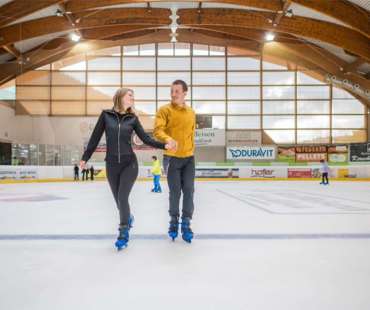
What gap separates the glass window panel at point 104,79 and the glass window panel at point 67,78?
1.68ft

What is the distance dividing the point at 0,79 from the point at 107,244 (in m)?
26.6

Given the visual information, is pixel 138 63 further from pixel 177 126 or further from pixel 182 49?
pixel 177 126

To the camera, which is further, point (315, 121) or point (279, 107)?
point (279, 107)

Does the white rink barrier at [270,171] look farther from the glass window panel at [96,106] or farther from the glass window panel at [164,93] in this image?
the glass window panel at [164,93]

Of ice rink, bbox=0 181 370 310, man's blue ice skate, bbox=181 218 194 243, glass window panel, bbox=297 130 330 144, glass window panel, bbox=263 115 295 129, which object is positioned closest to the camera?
ice rink, bbox=0 181 370 310

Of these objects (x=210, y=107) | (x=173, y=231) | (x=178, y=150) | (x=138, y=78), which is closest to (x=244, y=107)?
(x=210, y=107)

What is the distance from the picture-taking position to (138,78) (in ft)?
98.3

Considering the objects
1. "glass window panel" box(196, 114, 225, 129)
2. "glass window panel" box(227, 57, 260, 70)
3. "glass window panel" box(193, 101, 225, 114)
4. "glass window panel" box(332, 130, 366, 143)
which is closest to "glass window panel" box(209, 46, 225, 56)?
"glass window panel" box(227, 57, 260, 70)

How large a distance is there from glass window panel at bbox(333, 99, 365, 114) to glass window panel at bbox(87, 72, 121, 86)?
16.2 metres

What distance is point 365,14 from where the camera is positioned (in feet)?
57.9

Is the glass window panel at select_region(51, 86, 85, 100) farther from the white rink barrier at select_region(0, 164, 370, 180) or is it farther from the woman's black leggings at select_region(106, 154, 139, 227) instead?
the woman's black leggings at select_region(106, 154, 139, 227)

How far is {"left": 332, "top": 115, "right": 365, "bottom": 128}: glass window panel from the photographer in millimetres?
29797

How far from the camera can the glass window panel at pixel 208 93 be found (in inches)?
1174

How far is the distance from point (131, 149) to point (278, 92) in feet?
91.5
